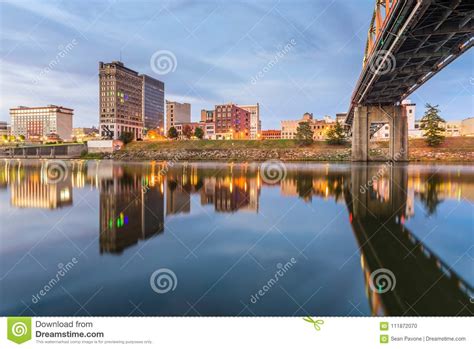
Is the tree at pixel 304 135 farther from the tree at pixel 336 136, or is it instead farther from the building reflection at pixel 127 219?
the building reflection at pixel 127 219

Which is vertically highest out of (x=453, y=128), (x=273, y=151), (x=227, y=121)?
(x=227, y=121)

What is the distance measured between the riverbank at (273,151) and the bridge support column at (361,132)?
22.1 ft

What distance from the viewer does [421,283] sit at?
6.62 metres

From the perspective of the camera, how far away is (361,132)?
68.2m

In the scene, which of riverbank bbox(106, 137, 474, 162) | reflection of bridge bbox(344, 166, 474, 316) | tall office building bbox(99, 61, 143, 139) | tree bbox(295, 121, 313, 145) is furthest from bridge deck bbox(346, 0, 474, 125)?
tall office building bbox(99, 61, 143, 139)

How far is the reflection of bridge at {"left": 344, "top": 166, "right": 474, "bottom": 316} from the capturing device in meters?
5.75

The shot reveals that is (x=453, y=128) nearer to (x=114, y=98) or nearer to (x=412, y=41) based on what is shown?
(x=412, y=41)

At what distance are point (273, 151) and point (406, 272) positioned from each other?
280 feet

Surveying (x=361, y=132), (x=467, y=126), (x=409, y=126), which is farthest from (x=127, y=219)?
(x=467, y=126)

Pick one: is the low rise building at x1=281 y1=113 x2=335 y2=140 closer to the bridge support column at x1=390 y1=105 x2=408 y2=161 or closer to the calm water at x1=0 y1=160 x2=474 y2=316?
the bridge support column at x1=390 y1=105 x2=408 y2=161

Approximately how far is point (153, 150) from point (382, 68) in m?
83.7

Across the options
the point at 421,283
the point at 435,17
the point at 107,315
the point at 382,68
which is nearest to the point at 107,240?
the point at 107,315

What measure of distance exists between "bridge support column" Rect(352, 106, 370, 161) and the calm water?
5550 cm
